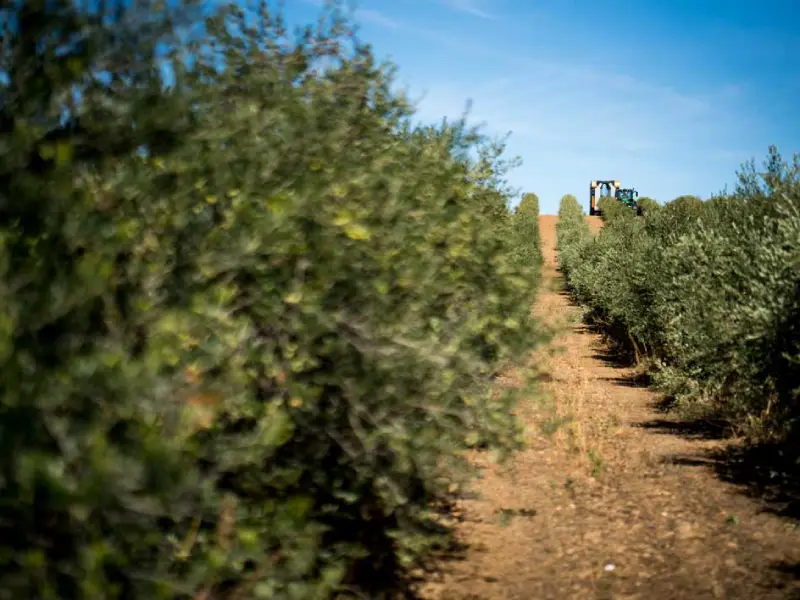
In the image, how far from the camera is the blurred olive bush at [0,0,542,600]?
8.06 ft

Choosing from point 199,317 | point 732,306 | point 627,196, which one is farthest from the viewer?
point 627,196

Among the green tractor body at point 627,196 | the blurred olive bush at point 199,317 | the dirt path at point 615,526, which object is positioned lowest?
the dirt path at point 615,526

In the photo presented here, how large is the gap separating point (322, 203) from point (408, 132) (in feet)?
13.2

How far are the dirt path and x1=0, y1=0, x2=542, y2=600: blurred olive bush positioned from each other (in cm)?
190

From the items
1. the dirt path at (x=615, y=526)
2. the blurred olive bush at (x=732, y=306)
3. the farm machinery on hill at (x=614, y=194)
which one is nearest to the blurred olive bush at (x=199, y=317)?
the dirt path at (x=615, y=526)

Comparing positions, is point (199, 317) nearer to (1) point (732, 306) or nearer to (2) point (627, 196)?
(1) point (732, 306)

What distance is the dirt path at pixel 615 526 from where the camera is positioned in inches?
276

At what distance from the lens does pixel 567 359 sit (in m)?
22.7

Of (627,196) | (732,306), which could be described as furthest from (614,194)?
(732,306)

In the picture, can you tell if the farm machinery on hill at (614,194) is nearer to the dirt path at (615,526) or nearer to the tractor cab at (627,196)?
the tractor cab at (627,196)

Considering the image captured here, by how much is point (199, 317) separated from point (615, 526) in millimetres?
7071

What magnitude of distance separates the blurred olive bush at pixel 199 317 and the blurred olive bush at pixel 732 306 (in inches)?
262

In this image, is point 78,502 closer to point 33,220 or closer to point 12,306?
point 12,306

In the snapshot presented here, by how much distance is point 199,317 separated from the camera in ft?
10.5
